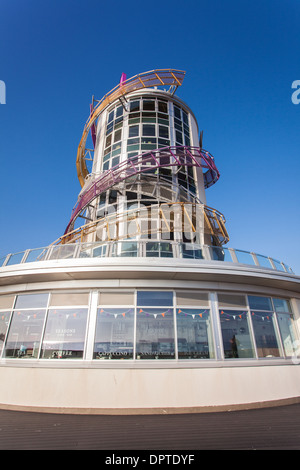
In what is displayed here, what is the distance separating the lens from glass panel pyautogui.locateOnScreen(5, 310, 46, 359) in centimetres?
868

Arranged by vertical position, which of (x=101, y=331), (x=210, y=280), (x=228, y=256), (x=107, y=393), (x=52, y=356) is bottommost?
(x=107, y=393)

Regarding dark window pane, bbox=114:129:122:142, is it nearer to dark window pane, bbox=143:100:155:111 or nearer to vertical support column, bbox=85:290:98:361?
dark window pane, bbox=143:100:155:111

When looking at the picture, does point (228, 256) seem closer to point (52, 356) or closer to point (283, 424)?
point (283, 424)

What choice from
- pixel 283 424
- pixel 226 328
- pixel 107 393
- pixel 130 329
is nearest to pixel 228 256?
pixel 226 328

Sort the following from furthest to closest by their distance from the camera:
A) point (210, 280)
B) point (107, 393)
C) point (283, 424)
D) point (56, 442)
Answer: point (210, 280)
point (107, 393)
point (283, 424)
point (56, 442)

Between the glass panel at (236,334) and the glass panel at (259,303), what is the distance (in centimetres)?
50

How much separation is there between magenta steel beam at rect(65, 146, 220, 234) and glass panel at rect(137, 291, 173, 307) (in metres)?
8.92

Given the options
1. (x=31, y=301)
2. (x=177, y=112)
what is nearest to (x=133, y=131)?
(x=177, y=112)

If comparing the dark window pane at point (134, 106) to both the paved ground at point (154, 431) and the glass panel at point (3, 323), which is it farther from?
the paved ground at point (154, 431)

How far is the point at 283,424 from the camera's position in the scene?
5.91 meters

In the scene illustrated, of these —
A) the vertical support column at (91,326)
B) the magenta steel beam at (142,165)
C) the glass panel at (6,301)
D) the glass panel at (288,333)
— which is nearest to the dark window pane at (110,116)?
the magenta steel beam at (142,165)

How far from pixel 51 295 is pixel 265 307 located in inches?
309

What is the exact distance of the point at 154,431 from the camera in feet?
17.9

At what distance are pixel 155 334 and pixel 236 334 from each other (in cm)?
282
